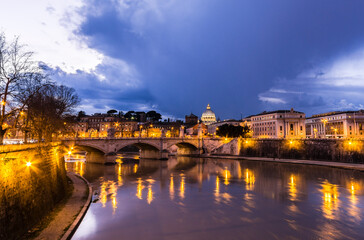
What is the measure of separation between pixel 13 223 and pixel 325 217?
22171 millimetres

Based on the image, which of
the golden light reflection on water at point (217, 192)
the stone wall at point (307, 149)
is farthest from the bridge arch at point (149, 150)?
the golden light reflection on water at point (217, 192)

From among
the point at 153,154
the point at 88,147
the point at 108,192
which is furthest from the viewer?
the point at 153,154

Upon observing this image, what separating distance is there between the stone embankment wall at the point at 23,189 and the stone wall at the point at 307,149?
5581cm

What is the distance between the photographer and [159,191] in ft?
98.4

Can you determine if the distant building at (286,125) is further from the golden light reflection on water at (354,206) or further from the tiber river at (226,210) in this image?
the golden light reflection on water at (354,206)

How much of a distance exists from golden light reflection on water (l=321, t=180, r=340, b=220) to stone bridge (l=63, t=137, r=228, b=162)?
42.6 metres

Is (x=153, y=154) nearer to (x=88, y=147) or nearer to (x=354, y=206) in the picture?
(x=88, y=147)

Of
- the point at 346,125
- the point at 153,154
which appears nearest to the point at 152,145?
the point at 153,154

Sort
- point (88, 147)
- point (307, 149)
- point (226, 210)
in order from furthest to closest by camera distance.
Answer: point (307, 149) → point (88, 147) → point (226, 210)

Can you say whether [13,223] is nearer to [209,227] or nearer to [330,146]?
[209,227]

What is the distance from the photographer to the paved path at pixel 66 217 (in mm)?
14539

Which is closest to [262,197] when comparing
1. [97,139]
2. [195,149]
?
[97,139]

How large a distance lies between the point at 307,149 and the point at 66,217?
59.2m

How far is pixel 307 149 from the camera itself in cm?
6172
